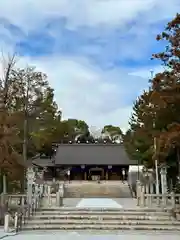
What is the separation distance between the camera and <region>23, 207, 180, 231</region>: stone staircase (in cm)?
1323

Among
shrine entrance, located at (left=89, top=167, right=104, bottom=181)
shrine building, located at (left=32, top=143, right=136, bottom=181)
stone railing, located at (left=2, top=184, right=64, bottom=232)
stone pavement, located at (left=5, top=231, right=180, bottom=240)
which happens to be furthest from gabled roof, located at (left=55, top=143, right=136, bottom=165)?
stone pavement, located at (left=5, top=231, right=180, bottom=240)

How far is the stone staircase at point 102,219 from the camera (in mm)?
13234

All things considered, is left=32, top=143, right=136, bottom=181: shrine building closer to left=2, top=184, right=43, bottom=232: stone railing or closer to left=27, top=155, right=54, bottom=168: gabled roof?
left=27, top=155, right=54, bottom=168: gabled roof

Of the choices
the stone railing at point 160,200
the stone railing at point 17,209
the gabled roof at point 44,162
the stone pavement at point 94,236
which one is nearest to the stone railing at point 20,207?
the stone railing at point 17,209

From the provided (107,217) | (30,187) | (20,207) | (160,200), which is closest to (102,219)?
(107,217)

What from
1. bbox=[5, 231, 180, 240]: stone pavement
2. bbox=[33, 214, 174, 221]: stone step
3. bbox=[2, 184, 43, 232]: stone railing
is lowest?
bbox=[5, 231, 180, 240]: stone pavement

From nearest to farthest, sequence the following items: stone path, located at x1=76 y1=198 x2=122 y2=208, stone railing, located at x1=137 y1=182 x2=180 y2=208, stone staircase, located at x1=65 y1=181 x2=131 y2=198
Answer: stone railing, located at x1=137 y1=182 x2=180 y2=208
stone path, located at x1=76 y1=198 x2=122 y2=208
stone staircase, located at x1=65 y1=181 x2=131 y2=198

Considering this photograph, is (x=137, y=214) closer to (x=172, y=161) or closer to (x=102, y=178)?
(x=172, y=161)

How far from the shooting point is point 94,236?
38.2 ft

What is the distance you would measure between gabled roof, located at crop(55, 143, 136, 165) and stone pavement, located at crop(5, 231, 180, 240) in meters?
31.6

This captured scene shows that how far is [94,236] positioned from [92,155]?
115ft

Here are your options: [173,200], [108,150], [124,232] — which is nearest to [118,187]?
[108,150]

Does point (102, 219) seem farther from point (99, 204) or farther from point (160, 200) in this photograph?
point (99, 204)

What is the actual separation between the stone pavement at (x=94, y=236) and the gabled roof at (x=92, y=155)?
104 ft
